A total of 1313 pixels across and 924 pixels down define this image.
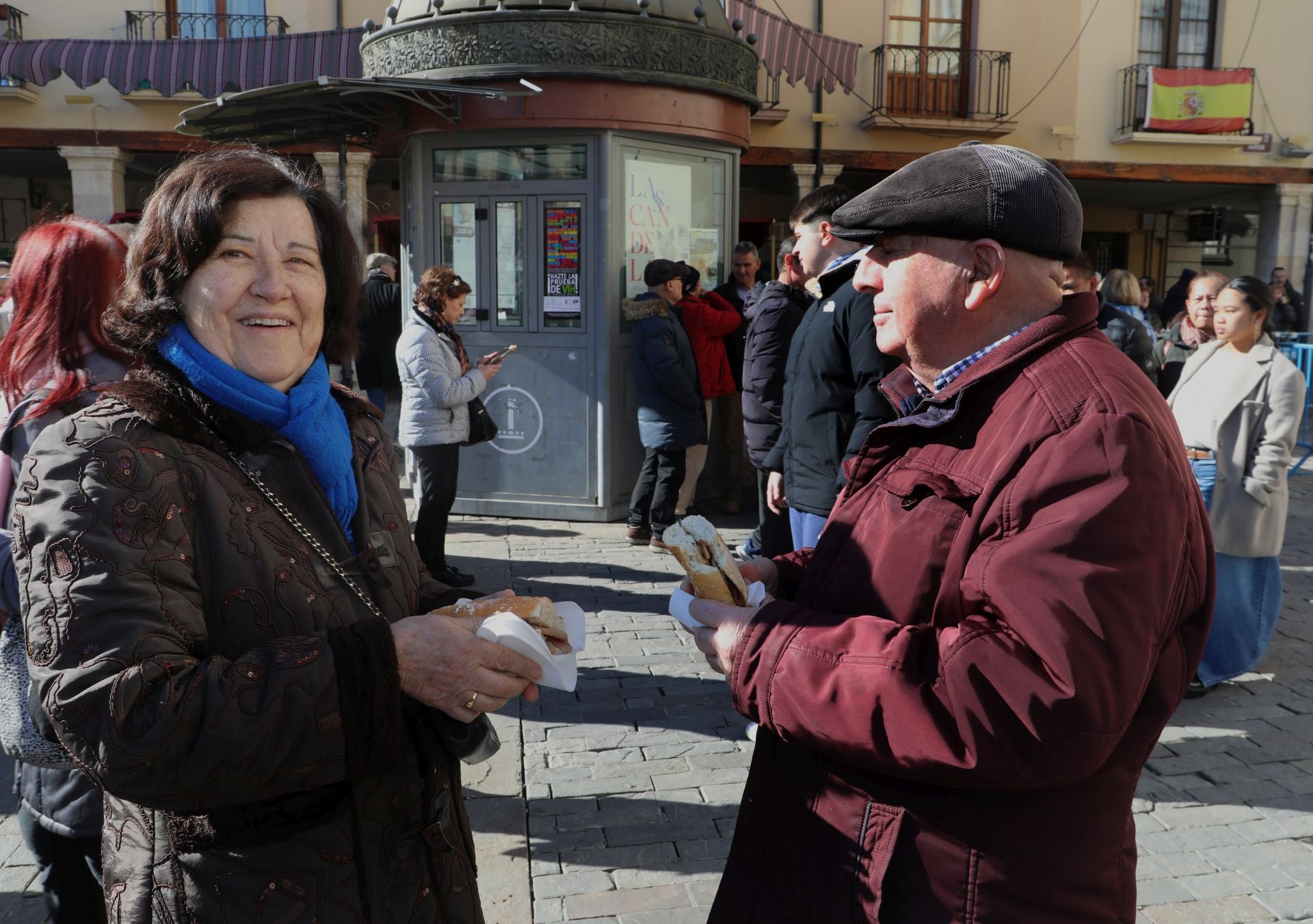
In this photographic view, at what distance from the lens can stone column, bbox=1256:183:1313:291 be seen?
17.6 m

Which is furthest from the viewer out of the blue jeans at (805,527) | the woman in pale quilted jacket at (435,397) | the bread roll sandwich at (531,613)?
the woman in pale quilted jacket at (435,397)

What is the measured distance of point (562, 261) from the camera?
760 cm

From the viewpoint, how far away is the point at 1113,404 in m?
1.42

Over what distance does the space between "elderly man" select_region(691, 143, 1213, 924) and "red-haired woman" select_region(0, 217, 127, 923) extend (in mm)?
1454

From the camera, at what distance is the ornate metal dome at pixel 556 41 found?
705 centimetres

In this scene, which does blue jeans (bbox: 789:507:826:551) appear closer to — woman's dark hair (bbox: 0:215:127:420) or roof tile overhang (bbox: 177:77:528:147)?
woman's dark hair (bbox: 0:215:127:420)

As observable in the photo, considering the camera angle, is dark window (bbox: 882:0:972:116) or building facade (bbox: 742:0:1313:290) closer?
building facade (bbox: 742:0:1313:290)

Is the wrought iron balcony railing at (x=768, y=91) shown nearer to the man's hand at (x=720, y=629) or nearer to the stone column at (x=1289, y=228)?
the stone column at (x=1289, y=228)

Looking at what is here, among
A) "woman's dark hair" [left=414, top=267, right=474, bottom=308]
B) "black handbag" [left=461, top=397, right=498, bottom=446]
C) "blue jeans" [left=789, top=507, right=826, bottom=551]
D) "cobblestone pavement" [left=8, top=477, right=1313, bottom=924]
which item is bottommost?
"cobblestone pavement" [left=8, top=477, right=1313, bottom=924]

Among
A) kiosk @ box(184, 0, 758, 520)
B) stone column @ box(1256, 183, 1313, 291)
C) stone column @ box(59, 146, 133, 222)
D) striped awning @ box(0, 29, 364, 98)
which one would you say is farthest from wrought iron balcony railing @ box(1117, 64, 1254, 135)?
stone column @ box(59, 146, 133, 222)

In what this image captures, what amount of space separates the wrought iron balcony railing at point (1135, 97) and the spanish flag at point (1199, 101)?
144 mm

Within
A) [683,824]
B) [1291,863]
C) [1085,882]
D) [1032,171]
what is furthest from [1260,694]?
[1032,171]

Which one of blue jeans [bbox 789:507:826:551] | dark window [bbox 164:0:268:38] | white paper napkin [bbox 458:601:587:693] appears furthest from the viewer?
dark window [bbox 164:0:268:38]

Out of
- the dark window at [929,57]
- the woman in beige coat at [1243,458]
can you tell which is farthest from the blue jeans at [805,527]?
the dark window at [929,57]
